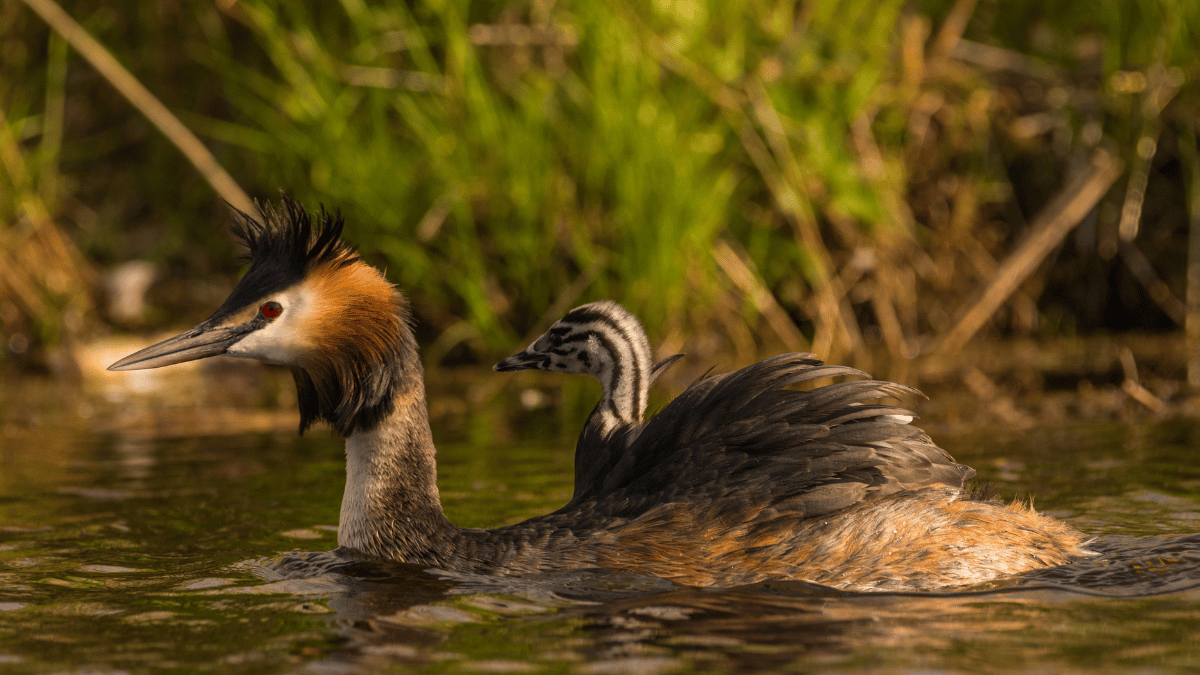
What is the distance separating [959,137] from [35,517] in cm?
799

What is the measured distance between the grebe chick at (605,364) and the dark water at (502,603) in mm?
707

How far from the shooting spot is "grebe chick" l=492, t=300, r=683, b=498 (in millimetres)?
5613

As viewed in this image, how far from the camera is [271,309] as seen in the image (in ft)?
16.9

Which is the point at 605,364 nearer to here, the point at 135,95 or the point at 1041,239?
the point at 135,95

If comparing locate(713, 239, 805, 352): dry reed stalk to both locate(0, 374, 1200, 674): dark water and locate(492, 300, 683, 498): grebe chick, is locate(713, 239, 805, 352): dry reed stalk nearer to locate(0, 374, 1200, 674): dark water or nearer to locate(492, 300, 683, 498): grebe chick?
locate(0, 374, 1200, 674): dark water

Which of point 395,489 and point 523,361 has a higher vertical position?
point 523,361

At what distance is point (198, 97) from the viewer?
1401 cm

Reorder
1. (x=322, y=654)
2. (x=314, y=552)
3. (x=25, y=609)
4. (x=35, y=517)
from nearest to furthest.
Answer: (x=322, y=654) < (x=25, y=609) < (x=314, y=552) < (x=35, y=517)

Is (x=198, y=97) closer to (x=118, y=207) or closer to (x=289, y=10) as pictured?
(x=118, y=207)

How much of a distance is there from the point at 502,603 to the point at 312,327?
133cm

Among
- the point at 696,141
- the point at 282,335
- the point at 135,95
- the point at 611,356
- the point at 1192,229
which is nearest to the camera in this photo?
the point at 282,335

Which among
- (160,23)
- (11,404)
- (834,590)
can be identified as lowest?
(834,590)

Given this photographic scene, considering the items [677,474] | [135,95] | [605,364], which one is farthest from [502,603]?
[135,95]

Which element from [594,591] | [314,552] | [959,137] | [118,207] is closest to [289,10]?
[118,207]
